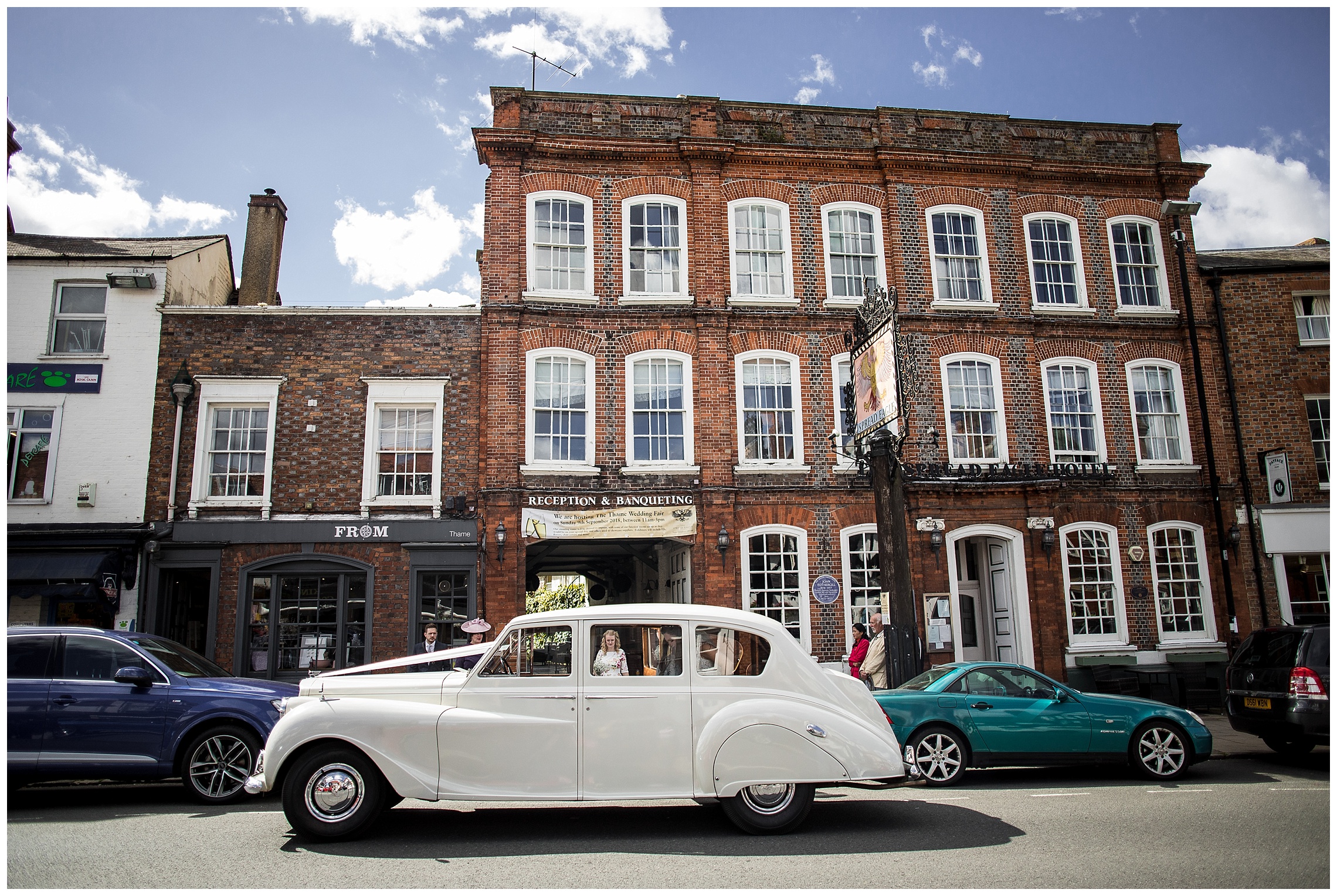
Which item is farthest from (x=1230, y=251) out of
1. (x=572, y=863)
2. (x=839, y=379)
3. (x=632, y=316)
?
(x=572, y=863)

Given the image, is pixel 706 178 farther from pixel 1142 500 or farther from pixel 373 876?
pixel 373 876

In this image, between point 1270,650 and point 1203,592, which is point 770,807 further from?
point 1203,592

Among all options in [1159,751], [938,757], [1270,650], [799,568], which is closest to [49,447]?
[799,568]

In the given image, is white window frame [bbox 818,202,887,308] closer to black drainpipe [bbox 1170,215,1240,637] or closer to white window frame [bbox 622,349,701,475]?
white window frame [bbox 622,349,701,475]

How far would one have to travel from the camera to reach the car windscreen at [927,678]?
33.0 feet

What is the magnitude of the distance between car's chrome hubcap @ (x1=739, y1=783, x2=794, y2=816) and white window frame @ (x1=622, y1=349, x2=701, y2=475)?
974 cm

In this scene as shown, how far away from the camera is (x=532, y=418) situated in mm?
16297

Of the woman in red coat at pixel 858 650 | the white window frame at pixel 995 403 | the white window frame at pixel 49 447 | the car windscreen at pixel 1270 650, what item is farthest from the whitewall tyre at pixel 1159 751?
the white window frame at pixel 49 447

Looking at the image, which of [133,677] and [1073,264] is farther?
[1073,264]

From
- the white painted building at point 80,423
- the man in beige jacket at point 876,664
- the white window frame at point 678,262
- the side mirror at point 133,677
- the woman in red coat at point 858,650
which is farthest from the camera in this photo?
the white window frame at point 678,262

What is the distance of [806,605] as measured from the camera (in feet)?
53.2

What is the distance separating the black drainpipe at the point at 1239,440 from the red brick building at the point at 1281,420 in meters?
0.03

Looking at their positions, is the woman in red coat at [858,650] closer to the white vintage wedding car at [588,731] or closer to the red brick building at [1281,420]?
the white vintage wedding car at [588,731]

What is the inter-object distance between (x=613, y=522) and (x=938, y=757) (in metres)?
7.79
